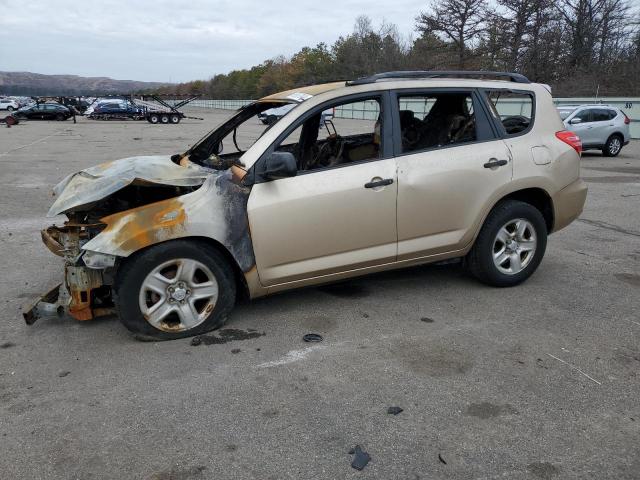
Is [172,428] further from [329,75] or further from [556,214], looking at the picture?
[329,75]

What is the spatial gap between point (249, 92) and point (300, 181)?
359 ft

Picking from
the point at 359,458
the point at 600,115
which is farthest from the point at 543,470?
the point at 600,115

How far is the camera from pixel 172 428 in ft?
9.34

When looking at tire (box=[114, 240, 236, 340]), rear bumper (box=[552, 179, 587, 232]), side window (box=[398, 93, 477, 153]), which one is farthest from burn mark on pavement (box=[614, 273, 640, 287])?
tire (box=[114, 240, 236, 340])

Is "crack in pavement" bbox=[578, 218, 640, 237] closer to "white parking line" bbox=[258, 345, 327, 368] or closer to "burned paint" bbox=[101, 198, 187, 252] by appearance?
"white parking line" bbox=[258, 345, 327, 368]

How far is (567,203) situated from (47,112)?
42787 mm

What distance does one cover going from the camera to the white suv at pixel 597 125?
16219mm

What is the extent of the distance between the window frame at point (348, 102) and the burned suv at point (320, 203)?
11 mm

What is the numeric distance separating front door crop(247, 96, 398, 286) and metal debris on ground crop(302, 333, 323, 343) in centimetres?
43

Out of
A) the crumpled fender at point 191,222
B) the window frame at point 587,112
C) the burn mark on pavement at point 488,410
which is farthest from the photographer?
the window frame at point 587,112

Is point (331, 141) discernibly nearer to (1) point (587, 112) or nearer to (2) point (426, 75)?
(2) point (426, 75)

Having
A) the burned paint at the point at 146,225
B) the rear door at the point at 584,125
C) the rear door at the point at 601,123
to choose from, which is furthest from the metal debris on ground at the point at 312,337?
the rear door at the point at 601,123

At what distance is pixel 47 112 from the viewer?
4009 centimetres

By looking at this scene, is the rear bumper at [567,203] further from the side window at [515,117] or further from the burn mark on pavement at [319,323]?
the burn mark on pavement at [319,323]
